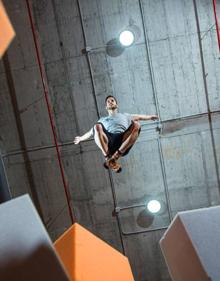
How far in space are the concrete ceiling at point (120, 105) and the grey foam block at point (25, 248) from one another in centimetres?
459

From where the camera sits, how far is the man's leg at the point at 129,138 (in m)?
4.92

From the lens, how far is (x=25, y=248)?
5.15 feet

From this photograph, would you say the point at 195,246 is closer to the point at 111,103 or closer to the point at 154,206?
the point at 111,103

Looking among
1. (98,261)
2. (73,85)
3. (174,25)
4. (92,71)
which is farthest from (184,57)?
(98,261)

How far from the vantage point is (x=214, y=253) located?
1.67m

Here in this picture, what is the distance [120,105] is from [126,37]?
1250 mm

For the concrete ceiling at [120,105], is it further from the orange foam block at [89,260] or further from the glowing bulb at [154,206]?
the orange foam block at [89,260]

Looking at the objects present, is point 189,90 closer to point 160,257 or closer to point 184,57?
point 184,57

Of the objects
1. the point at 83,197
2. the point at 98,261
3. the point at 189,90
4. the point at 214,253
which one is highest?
Answer: the point at 189,90

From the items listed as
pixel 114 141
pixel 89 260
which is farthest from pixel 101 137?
pixel 89 260

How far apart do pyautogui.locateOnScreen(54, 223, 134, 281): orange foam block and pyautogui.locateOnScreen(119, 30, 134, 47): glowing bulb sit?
418cm

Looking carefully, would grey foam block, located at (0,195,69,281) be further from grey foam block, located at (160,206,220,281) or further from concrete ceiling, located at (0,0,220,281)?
concrete ceiling, located at (0,0,220,281)

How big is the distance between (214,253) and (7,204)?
41.0 inches

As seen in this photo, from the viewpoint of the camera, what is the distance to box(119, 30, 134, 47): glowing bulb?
5957 mm
